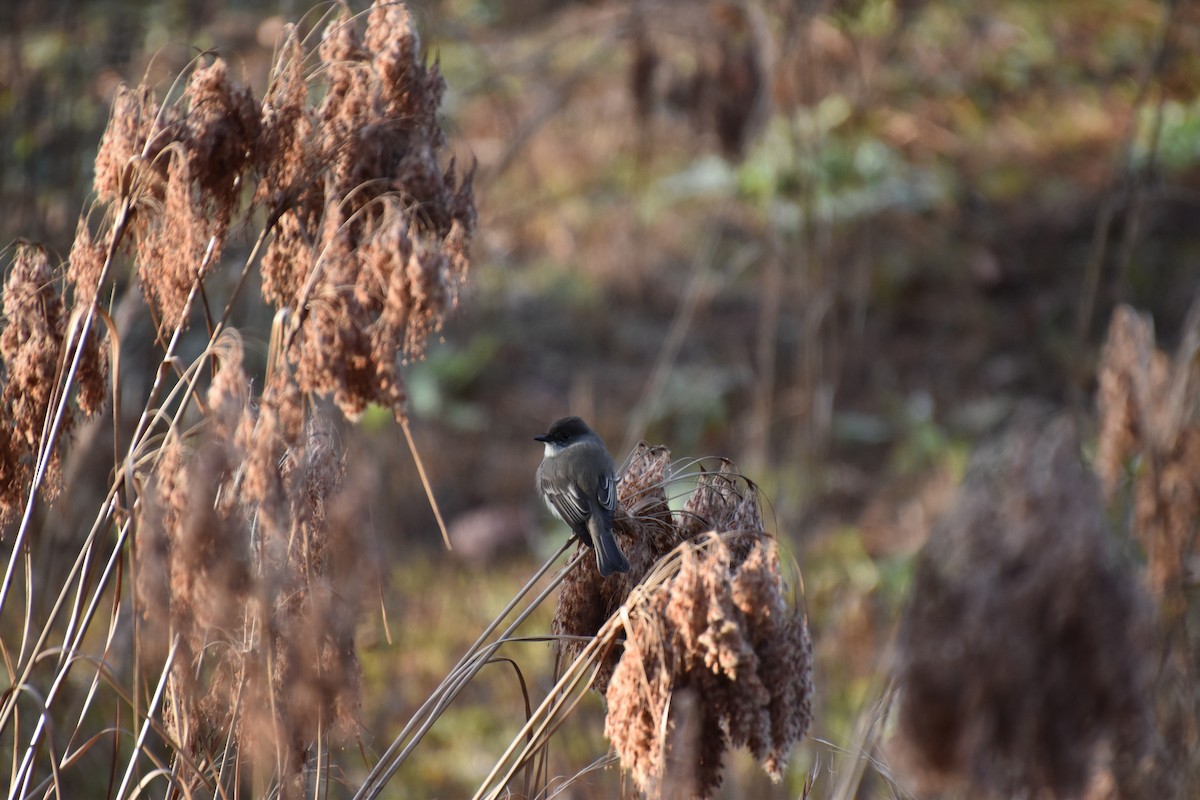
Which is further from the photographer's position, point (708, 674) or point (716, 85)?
point (716, 85)

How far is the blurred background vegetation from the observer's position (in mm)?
4734

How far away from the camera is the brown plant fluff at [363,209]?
1.39 meters

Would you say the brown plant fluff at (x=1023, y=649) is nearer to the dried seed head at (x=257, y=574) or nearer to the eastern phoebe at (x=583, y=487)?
the dried seed head at (x=257, y=574)

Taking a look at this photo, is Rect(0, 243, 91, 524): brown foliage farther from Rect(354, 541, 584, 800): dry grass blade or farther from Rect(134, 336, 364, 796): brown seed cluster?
Rect(354, 541, 584, 800): dry grass blade

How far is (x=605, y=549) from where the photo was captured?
78.6 inches

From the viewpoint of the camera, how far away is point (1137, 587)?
1159 mm

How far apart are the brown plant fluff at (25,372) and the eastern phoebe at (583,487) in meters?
0.86

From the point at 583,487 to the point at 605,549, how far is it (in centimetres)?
77

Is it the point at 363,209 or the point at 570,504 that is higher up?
the point at 363,209

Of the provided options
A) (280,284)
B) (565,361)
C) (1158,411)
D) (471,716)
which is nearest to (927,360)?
(565,361)

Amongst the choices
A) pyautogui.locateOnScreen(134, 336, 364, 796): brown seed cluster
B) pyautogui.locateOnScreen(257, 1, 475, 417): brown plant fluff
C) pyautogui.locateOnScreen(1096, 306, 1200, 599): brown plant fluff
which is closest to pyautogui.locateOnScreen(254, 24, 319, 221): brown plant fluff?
pyautogui.locateOnScreen(257, 1, 475, 417): brown plant fluff

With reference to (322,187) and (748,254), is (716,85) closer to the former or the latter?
(748,254)

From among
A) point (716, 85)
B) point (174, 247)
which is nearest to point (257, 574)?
point (174, 247)

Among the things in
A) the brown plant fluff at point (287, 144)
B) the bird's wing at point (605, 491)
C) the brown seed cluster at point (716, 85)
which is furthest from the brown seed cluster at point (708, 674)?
the brown seed cluster at point (716, 85)
